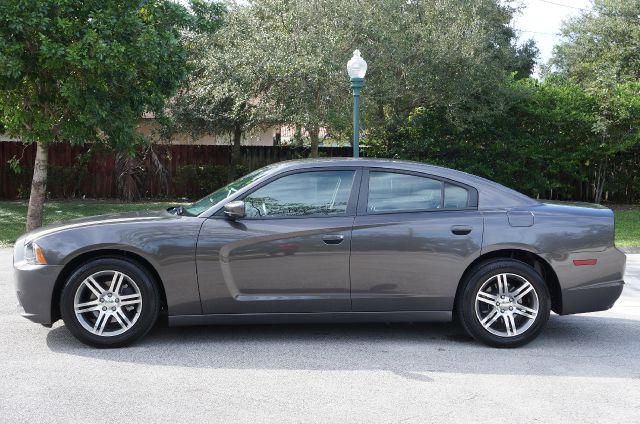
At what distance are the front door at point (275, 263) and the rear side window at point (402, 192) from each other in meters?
0.32

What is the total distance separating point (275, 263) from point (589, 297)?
271 centimetres

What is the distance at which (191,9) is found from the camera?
46.4ft

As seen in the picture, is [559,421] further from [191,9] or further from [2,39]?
[191,9]

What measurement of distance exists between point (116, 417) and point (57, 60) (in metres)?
8.68

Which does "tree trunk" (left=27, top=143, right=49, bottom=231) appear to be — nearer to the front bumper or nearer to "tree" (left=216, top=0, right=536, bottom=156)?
"tree" (left=216, top=0, right=536, bottom=156)

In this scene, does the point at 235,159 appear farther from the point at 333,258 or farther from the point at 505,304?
the point at 505,304

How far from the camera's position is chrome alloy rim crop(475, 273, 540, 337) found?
5.66 metres

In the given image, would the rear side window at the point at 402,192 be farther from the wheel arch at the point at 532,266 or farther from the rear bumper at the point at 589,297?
the rear bumper at the point at 589,297

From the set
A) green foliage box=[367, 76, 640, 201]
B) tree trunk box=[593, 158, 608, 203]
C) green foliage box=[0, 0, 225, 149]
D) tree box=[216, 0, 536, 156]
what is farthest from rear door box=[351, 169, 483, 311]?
tree trunk box=[593, 158, 608, 203]

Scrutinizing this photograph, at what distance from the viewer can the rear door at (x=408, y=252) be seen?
5.55 meters

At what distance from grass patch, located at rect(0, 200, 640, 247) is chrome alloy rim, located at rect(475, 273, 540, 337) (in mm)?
7914

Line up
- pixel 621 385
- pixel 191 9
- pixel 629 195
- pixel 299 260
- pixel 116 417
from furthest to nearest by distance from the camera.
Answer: pixel 629 195 → pixel 191 9 → pixel 299 260 → pixel 621 385 → pixel 116 417

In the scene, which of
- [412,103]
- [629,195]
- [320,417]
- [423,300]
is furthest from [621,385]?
[629,195]

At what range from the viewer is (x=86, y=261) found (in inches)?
216
